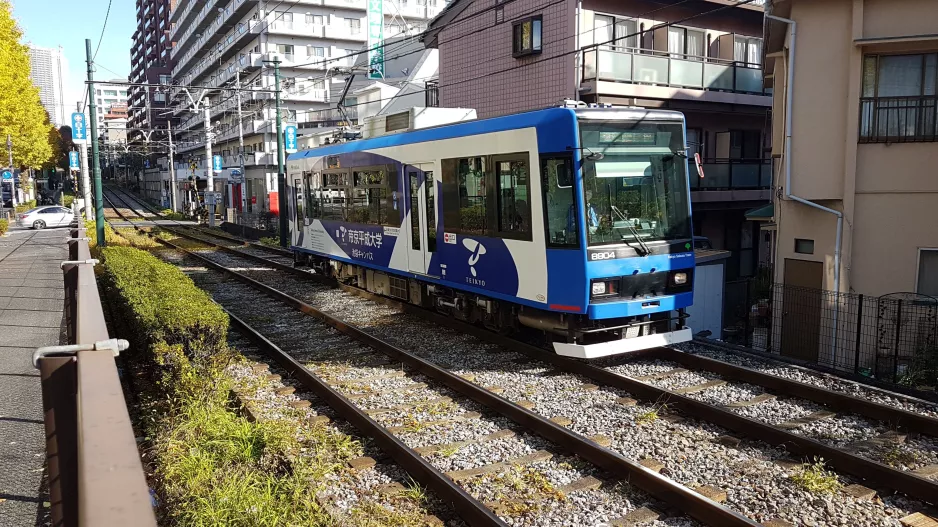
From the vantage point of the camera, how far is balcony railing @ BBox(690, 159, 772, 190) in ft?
67.4

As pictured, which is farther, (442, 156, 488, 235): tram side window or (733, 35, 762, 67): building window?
(733, 35, 762, 67): building window

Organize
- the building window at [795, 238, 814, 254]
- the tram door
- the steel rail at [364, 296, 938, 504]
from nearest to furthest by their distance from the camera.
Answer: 1. the steel rail at [364, 296, 938, 504]
2. the tram door
3. the building window at [795, 238, 814, 254]

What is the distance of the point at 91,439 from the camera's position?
1.73 m

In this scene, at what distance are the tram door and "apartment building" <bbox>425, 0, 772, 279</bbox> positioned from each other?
7.79 m

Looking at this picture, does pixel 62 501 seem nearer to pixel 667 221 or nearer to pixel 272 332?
pixel 667 221

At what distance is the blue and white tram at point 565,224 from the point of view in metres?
8.88

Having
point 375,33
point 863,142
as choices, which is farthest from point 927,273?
point 375,33

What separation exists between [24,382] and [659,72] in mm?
16692

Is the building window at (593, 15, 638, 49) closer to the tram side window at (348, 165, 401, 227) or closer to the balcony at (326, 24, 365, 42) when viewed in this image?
the tram side window at (348, 165, 401, 227)

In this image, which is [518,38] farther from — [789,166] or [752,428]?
[752,428]

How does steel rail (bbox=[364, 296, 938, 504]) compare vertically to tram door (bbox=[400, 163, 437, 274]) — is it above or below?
below

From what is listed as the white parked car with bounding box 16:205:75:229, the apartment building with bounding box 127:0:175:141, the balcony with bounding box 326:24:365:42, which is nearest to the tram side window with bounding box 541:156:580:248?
the white parked car with bounding box 16:205:75:229

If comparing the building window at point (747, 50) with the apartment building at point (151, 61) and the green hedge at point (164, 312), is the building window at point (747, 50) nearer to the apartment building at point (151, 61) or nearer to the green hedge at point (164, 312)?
the green hedge at point (164, 312)

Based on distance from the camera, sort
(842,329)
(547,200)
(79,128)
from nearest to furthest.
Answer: (547,200)
(842,329)
(79,128)
